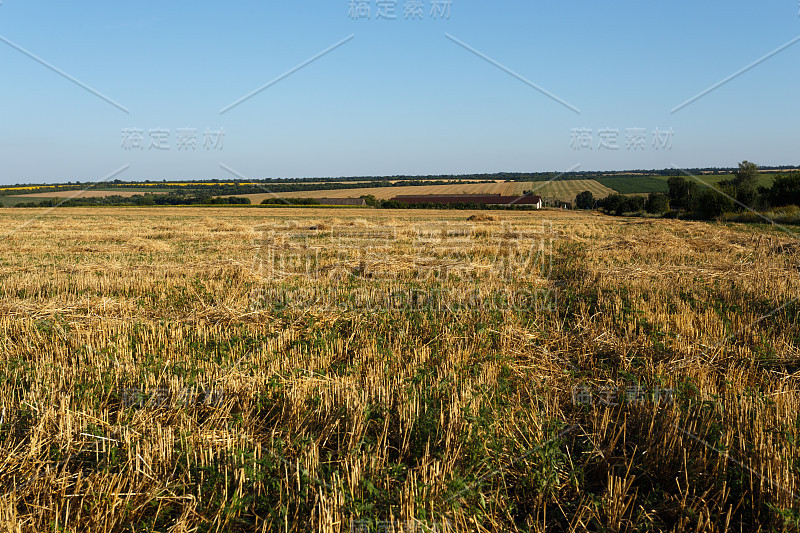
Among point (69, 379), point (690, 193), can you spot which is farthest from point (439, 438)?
point (690, 193)

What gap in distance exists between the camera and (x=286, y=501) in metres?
3.41

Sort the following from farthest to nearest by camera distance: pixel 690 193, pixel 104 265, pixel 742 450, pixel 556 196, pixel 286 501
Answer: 1. pixel 556 196
2. pixel 690 193
3. pixel 104 265
4. pixel 742 450
5. pixel 286 501

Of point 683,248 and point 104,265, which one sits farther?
point 683,248

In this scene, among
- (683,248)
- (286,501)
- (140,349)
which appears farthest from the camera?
(683,248)

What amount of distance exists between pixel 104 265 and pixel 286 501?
1310 cm

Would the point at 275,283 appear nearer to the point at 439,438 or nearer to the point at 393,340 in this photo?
the point at 393,340
